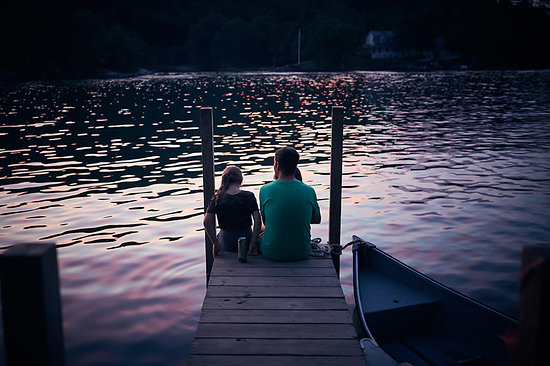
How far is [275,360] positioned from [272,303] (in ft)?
3.83

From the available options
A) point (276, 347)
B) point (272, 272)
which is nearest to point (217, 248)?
point (272, 272)

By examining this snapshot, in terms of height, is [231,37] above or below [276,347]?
above

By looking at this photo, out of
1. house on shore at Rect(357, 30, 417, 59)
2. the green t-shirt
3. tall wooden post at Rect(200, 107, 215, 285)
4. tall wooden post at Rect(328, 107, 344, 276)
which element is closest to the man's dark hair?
the green t-shirt

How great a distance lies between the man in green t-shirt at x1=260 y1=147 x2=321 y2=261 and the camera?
5.81 metres

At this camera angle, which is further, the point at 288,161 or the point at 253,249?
the point at 253,249

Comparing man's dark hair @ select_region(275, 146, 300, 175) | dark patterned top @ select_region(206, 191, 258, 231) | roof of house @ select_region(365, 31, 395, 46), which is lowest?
dark patterned top @ select_region(206, 191, 258, 231)

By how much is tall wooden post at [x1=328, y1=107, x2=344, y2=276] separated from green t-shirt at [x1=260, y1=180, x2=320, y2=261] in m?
1.39

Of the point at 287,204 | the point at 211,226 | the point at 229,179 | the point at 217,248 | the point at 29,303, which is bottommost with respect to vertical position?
the point at 217,248

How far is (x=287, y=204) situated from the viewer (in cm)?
579

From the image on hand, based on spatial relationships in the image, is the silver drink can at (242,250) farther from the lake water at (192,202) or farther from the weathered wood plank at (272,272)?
the lake water at (192,202)

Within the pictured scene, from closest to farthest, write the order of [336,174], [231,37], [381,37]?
[336,174]
[381,37]
[231,37]

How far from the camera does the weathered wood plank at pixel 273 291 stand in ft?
17.5

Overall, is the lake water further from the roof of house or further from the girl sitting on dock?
the roof of house

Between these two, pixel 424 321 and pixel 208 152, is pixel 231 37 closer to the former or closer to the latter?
pixel 208 152
